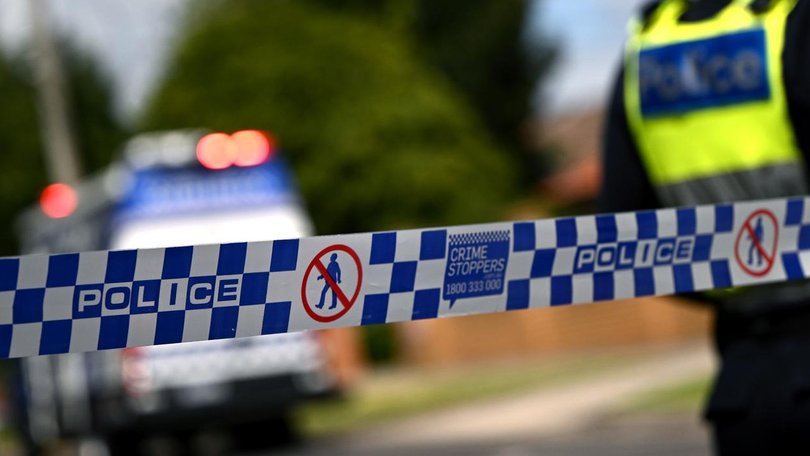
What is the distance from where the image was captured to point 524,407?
16.2m

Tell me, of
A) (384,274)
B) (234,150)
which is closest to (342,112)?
(234,150)

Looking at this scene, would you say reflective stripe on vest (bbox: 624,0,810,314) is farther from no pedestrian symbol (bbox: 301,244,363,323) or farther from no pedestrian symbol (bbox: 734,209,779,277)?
no pedestrian symbol (bbox: 301,244,363,323)

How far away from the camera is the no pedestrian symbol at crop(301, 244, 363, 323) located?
2.93 meters

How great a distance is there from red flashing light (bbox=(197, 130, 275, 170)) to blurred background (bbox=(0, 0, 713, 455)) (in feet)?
0.06

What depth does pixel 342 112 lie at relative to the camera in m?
44.2

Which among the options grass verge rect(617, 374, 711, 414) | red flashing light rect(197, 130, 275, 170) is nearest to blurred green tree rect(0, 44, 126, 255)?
red flashing light rect(197, 130, 275, 170)

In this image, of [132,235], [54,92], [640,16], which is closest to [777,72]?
[640,16]

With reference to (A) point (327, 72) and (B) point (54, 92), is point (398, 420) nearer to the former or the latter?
(B) point (54, 92)

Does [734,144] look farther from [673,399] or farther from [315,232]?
[315,232]

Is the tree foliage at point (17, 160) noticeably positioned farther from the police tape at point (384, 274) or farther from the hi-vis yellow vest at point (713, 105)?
the police tape at point (384, 274)

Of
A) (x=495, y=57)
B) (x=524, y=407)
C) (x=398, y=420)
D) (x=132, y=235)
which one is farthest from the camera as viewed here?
(x=495, y=57)

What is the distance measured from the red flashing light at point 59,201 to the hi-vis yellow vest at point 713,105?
12.3 meters

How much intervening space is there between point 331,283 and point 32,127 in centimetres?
5671

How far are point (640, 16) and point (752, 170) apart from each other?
1.51 ft
